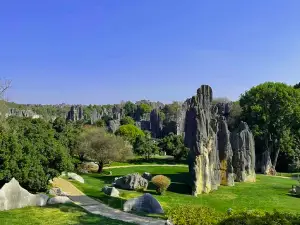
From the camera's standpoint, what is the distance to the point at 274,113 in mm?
55531

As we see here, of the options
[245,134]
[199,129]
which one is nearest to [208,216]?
[199,129]

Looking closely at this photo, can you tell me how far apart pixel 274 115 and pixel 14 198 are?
44.1m

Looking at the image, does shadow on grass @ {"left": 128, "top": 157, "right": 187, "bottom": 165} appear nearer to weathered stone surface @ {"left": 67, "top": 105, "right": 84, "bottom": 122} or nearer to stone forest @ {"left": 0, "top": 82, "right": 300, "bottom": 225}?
stone forest @ {"left": 0, "top": 82, "right": 300, "bottom": 225}

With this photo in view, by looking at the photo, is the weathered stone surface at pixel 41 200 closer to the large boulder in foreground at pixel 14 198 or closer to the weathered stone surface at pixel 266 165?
the large boulder in foreground at pixel 14 198

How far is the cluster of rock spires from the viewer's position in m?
31.6

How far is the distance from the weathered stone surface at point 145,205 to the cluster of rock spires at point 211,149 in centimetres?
832

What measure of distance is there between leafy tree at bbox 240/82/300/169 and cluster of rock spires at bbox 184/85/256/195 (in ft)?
38.8

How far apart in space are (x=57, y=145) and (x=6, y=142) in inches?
174

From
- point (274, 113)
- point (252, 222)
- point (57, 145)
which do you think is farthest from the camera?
point (274, 113)

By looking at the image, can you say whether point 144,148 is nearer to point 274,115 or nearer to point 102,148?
point 102,148

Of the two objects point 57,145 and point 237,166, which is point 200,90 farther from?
point 57,145

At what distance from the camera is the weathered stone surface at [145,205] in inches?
910

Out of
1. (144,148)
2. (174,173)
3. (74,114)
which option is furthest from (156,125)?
(174,173)

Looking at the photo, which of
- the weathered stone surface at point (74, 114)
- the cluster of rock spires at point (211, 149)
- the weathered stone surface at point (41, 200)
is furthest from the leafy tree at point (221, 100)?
the weathered stone surface at point (41, 200)
